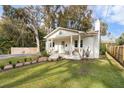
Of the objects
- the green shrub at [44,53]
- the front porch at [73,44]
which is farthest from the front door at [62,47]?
the green shrub at [44,53]

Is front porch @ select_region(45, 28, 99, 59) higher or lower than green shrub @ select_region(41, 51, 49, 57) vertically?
higher

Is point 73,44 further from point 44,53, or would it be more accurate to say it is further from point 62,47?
point 44,53

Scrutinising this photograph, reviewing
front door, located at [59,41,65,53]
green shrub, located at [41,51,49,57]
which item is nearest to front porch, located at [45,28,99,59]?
front door, located at [59,41,65,53]

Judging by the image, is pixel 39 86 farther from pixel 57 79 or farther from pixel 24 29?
pixel 24 29

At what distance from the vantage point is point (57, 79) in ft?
19.8

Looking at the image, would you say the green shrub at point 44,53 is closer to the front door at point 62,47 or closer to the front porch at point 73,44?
the front porch at point 73,44

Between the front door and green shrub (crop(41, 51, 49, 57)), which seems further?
the front door

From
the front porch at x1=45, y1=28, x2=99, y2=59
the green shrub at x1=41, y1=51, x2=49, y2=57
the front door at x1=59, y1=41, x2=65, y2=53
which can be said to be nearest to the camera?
the green shrub at x1=41, y1=51, x2=49, y2=57

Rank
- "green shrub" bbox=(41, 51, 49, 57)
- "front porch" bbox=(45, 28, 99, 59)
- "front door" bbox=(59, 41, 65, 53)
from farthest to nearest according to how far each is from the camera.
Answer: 1. "front door" bbox=(59, 41, 65, 53)
2. "front porch" bbox=(45, 28, 99, 59)
3. "green shrub" bbox=(41, 51, 49, 57)

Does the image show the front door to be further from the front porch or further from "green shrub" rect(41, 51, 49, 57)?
"green shrub" rect(41, 51, 49, 57)

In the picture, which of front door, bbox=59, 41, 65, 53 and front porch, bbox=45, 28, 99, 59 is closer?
front porch, bbox=45, 28, 99, 59

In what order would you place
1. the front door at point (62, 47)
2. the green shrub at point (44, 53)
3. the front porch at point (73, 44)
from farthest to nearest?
the front door at point (62, 47), the front porch at point (73, 44), the green shrub at point (44, 53)
